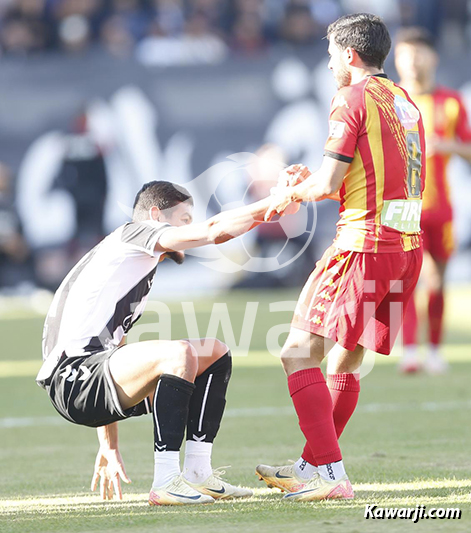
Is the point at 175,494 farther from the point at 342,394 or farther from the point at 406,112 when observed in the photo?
the point at 406,112

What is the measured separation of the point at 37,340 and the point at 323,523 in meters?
7.83

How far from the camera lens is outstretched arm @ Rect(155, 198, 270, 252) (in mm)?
4086

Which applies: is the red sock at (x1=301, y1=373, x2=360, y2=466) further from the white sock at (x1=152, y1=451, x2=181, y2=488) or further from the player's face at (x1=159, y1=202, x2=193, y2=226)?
the player's face at (x1=159, y1=202, x2=193, y2=226)

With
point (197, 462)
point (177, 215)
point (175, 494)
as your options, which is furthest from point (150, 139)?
point (175, 494)

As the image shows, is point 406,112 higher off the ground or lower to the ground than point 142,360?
higher

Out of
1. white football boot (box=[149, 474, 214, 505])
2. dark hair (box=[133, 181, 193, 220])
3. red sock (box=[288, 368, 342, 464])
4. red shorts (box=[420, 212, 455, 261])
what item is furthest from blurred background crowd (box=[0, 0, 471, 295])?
white football boot (box=[149, 474, 214, 505])

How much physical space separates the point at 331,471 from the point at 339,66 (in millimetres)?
1663

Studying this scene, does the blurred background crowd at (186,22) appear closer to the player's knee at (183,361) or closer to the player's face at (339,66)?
the player's face at (339,66)

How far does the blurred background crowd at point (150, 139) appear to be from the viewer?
14945 mm

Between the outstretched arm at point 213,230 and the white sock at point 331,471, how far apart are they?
0.98m

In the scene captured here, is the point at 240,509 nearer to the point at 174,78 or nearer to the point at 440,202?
the point at 440,202

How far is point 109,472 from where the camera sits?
421 centimetres

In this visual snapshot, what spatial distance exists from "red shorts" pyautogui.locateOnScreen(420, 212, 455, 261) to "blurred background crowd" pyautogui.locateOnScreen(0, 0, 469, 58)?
331 inches

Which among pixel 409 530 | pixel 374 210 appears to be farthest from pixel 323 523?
pixel 374 210
